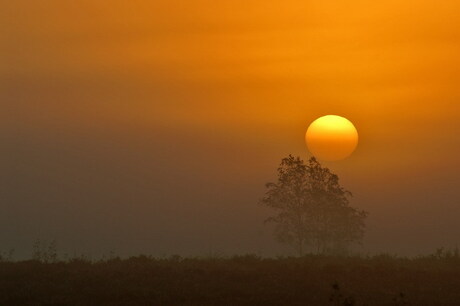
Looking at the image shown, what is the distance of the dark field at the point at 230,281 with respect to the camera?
26891mm

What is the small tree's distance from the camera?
67812 mm

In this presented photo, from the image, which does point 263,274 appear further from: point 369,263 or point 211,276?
point 369,263

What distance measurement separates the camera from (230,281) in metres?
29.3

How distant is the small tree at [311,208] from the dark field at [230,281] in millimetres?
33203

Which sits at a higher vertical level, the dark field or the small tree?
the small tree

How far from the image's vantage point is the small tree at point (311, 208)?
67.8 m

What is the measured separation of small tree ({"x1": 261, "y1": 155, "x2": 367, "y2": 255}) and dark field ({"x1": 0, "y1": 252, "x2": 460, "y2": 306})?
3320cm

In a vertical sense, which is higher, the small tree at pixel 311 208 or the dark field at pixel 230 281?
the small tree at pixel 311 208

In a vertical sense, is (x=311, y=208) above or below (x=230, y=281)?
above

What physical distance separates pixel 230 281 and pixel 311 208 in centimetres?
3919

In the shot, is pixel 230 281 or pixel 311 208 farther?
pixel 311 208

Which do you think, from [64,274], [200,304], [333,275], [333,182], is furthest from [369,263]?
[333,182]

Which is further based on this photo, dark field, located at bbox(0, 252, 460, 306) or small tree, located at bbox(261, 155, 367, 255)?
small tree, located at bbox(261, 155, 367, 255)

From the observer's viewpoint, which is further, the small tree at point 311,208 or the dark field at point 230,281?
the small tree at point 311,208
